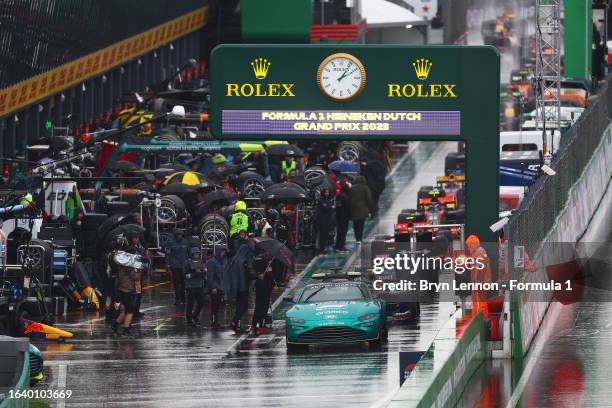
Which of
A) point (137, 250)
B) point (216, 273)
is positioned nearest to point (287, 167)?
point (216, 273)

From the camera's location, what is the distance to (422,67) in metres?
27.3

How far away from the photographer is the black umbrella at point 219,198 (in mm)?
36875

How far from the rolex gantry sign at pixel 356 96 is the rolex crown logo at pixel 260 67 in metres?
0.01

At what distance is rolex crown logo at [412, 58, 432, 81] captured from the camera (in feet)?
89.4

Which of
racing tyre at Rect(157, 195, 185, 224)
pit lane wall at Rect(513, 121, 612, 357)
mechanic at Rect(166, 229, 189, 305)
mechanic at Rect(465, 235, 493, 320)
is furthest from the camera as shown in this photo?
racing tyre at Rect(157, 195, 185, 224)

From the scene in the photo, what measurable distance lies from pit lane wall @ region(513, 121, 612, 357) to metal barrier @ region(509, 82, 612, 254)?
7.0 inches

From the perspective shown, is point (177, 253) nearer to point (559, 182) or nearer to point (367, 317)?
point (367, 317)

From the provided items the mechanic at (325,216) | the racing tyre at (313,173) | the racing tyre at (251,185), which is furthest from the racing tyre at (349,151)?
the mechanic at (325,216)

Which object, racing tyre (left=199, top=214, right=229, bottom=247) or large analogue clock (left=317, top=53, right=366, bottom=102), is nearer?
large analogue clock (left=317, top=53, right=366, bottom=102)

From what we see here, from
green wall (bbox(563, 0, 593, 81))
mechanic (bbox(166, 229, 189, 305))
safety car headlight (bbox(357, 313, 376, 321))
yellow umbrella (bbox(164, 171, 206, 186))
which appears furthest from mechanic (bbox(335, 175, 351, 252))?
green wall (bbox(563, 0, 593, 81))

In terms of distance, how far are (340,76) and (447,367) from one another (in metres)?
7.80

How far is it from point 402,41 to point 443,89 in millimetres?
50096

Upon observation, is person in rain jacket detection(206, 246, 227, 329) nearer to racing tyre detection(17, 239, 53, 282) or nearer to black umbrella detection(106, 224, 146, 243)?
black umbrella detection(106, 224, 146, 243)

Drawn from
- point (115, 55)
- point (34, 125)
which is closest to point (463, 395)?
point (34, 125)
